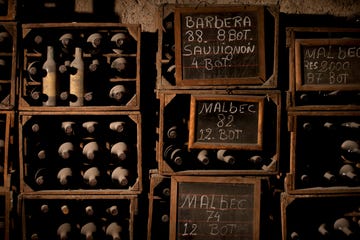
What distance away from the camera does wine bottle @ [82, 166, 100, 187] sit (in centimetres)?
193

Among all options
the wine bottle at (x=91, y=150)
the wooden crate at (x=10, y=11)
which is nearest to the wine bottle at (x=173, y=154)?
the wine bottle at (x=91, y=150)

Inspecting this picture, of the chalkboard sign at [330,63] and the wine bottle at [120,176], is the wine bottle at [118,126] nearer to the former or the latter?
the wine bottle at [120,176]

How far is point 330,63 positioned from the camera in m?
1.93

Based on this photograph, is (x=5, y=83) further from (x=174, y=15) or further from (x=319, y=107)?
(x=319, y=107)

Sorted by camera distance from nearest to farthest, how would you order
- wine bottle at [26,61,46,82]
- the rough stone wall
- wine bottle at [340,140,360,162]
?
wine bottle at [26,61,46,82] → wine bottle at [340,140,360,162] → the rough stone wall

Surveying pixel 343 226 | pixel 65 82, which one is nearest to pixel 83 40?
pixel 65 82

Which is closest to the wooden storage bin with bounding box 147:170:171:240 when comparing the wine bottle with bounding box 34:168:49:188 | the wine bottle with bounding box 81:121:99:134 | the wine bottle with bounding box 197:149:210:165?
the wine bottle with bounding box 197:149:210:165

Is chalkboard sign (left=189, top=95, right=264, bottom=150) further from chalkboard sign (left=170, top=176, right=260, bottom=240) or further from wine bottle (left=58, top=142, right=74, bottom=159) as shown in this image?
wine bottle (left=58, top=142, right=74, bottom=159)

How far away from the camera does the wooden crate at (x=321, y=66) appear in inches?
74.8

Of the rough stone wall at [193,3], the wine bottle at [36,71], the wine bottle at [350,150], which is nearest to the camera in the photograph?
the wine bottle at [36,71]

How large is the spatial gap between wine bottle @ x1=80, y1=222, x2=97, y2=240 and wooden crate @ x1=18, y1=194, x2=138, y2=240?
4cm

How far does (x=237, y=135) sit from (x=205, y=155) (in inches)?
9.5

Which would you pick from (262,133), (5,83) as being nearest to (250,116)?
(262,133)

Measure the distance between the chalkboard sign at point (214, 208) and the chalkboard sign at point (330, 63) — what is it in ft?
2.41
